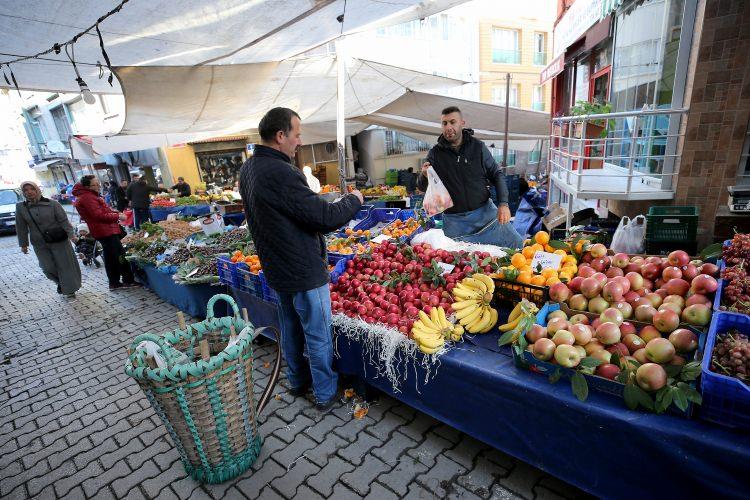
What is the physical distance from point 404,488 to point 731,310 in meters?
2.09

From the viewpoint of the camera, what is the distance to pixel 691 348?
177cm

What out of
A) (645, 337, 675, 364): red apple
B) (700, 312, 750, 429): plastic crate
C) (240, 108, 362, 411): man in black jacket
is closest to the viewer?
(700, 312, 750, 429): plastic crate

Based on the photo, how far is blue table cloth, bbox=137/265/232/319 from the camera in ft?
15.7

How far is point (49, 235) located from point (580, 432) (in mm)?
7668

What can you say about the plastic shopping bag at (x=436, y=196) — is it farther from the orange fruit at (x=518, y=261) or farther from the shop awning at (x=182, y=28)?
the shop awning at (x=182, y=28)

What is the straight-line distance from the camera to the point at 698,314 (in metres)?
1.95

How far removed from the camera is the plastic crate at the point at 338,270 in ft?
11.6

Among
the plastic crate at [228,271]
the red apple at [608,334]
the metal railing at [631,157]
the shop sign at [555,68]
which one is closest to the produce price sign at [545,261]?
the red apple at [608,334]

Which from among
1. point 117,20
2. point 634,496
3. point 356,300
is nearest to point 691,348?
point 634,496

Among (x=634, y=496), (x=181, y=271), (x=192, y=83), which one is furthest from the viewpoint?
(x=192, y=83)

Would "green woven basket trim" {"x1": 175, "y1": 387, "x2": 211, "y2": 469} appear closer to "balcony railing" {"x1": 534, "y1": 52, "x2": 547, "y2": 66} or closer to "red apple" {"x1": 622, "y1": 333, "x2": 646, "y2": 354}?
"red apple" {"x1": 622, "y1": 333, "x2": 646, "y2": 354}

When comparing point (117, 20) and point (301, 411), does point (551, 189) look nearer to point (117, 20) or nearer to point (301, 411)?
point (301, 411)

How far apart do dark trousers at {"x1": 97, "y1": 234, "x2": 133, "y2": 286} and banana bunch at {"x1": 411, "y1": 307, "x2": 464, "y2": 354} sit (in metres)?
6.41

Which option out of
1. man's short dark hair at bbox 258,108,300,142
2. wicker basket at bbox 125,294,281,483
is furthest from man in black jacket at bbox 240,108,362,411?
wicker basket at bbox 125,294,281,483
